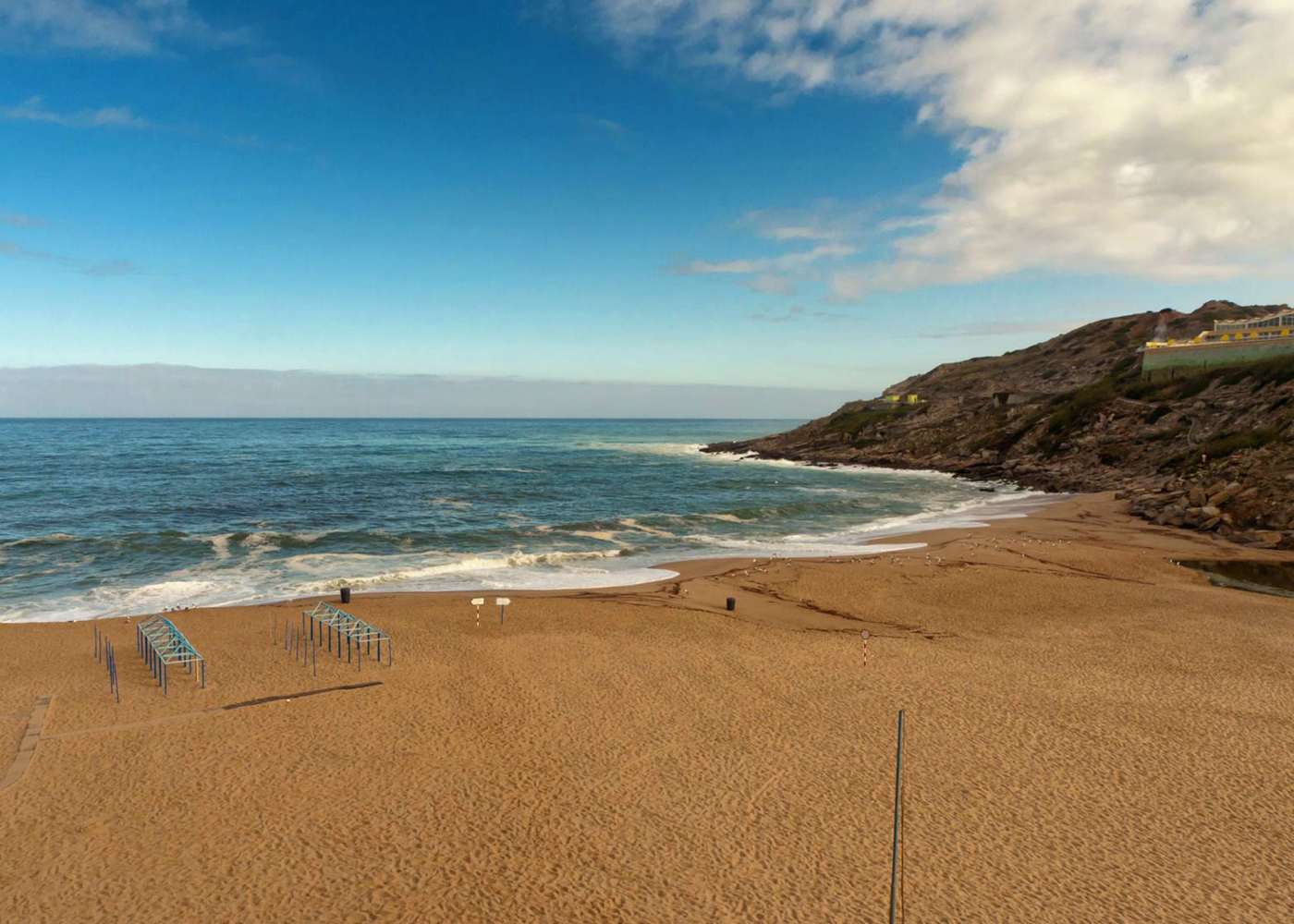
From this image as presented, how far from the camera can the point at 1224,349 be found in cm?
7569

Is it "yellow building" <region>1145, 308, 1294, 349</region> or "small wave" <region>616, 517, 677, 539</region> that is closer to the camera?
"small wave" <region>616, 517, 677, 539</region>

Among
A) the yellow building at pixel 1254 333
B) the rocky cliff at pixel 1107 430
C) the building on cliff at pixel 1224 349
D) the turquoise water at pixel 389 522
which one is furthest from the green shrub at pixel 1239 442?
the yellow building at pixel 1254 333

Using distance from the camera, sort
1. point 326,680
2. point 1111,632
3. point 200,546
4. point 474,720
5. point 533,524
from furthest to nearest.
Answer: point 533,524 → point 200,546 → point 1111,632 → point 326,680 → point 474,720

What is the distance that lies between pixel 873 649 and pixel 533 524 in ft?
100

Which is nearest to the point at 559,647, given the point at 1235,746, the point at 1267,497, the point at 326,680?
the point at 326,680

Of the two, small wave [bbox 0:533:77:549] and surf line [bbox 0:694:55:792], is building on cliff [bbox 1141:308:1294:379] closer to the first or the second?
surf line [bbox 0:694:55:792]

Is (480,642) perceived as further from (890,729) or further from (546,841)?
(890,729)

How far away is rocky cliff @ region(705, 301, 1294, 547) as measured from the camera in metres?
43.8

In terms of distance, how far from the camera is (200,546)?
38281 mm

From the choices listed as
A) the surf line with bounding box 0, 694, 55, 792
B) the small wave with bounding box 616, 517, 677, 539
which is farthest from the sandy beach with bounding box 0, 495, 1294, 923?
the small wave with bounding box 616, 517, 677, 539

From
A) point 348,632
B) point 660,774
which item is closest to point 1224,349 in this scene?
point 660,774

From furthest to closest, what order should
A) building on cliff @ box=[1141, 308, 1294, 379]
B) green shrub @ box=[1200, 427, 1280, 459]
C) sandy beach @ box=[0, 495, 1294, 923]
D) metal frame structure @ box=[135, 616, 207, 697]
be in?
building on cliff @ box=[1141, 308, 1294, 379], green shrub @ box=[1200, 427, 1280, 459], metal frame structure @ box=[135, 616, 207, 697], sandy beach @ box=[0, 495, 1294, 923]

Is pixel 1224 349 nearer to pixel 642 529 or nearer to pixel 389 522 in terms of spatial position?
pixel 642 529

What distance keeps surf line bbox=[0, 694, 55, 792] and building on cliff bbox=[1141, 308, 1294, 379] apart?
97379 mm
